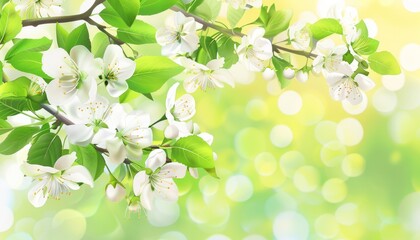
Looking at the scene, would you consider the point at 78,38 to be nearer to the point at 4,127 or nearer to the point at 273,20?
the point at 4,127

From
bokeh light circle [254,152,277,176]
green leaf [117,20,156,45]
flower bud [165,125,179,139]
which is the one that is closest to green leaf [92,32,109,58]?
green leaf [117,20,156,45]

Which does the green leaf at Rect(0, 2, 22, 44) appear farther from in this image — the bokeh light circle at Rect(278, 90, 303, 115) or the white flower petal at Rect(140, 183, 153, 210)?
the bokeh light circle at Rect(278, 90, 303, 115)

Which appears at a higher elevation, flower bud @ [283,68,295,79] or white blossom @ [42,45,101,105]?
flower bud @ [283,68,295,79]

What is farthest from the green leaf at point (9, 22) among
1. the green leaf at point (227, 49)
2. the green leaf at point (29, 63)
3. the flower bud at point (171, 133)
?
the green leaf at point (227, 49)

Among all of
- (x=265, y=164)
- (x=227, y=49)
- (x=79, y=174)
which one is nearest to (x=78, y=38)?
(x=79, y=174)

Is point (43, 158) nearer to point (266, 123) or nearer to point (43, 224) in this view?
point (43, 224)
